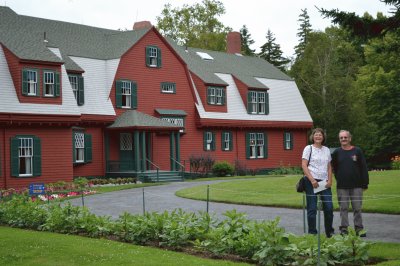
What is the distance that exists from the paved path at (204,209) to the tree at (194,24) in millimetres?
32868

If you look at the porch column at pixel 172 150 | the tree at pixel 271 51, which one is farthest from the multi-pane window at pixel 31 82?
the tree at pixel 271 51

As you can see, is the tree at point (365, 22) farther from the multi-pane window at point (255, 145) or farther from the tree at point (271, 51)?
the tree at point (271, 51)

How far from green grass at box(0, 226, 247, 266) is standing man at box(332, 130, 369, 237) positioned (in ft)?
11.0

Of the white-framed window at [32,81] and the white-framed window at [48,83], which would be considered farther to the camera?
the white-framed window at [48,83]

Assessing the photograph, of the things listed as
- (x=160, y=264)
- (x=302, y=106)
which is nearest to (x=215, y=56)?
(x=302, y=106)

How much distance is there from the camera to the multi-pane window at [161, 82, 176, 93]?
3694cm

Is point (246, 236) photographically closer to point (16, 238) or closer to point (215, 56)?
point (16, 238)

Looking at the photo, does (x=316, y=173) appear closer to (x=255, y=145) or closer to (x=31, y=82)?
(x=31, y=82)

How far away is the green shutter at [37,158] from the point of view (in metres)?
28.7

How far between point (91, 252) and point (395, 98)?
135 feet

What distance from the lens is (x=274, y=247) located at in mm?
9336

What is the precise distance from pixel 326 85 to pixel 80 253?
4119cm

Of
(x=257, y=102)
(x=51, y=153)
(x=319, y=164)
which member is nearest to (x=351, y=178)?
(x=319, y=164)

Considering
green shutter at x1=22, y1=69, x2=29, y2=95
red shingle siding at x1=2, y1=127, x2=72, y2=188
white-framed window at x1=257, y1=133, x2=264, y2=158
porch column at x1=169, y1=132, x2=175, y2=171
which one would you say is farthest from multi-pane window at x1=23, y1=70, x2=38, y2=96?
white-framed window at x1=257, y1=133, x2=264, y2=158
